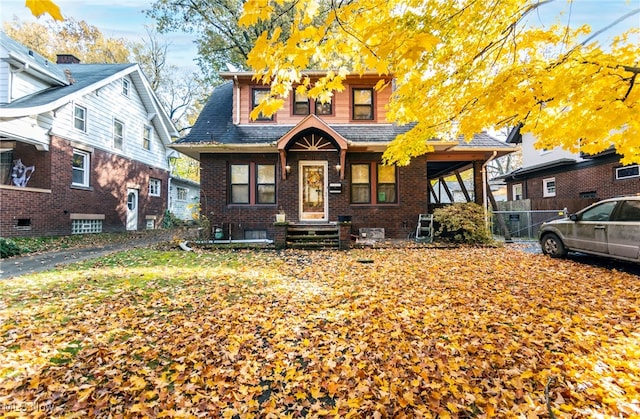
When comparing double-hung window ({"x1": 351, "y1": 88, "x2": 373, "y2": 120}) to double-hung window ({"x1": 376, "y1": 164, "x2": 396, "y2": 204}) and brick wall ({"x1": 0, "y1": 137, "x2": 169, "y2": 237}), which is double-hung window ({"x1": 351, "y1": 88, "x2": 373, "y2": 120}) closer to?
double-hung window ({"x1": 376, "y1": 164, "x2": 396, "y2": 204})

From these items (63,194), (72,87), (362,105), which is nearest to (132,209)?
(63,194)

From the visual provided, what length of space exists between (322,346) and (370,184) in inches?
353

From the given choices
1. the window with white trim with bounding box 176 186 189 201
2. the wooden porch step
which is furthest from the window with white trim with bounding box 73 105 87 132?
the wooden porch step

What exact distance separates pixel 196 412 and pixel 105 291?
3.89 m

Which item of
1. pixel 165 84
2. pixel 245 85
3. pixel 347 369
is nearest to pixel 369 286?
pixel 347 369

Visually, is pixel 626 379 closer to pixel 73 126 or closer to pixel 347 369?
pixel 347 369

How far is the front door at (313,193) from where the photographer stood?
1147cm

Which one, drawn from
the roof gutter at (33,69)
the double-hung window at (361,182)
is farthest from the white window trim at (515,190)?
the roof gutter at (33,69)

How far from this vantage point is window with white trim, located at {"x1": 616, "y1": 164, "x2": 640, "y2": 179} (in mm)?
12102

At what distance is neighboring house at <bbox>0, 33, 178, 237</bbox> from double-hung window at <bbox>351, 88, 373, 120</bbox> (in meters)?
11.4

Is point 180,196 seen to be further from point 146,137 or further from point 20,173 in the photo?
point 20,173

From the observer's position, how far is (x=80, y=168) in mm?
12828

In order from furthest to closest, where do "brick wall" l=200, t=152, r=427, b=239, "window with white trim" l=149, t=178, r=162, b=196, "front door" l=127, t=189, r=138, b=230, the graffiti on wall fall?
"window with white trim" l=149, t=178, r=162, b=196 → "front door" l=127, t=189, r=138, b=230 → "brick wall" l=200, t=152, r=427, b=239 → the graffiti on wall

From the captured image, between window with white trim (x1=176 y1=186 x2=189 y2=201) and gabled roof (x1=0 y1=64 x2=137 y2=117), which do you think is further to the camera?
window with white trim (x1=176 y1=186 x2=189 y2=201)
